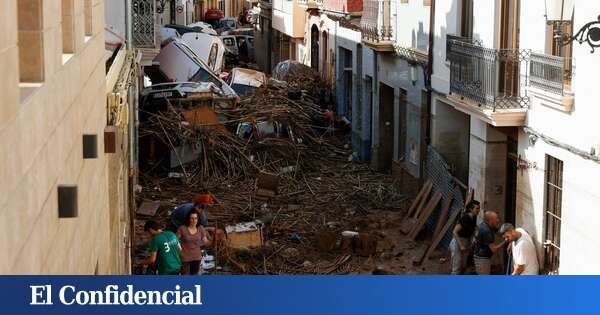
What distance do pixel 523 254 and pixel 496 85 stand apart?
299cm

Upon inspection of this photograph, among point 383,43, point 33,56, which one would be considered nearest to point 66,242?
point 33,56

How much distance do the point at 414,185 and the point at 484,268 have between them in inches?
291

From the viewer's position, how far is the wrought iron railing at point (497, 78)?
1689 centimetres

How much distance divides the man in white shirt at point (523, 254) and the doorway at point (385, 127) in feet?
39.4

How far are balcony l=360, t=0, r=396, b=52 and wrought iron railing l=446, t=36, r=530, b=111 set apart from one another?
26.1 ft

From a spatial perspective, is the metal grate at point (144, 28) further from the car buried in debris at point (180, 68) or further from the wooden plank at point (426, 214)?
the wooden plank at point (426, 214)

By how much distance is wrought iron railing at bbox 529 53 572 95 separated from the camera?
Answer: 1491cm

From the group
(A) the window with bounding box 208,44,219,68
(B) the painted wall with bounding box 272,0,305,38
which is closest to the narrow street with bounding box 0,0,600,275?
(B) the painted wall with bounding box 272,0,305,38

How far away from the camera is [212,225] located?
71.7 feet

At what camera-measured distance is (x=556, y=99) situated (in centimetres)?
1500

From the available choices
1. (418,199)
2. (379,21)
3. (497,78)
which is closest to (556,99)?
(497,78)

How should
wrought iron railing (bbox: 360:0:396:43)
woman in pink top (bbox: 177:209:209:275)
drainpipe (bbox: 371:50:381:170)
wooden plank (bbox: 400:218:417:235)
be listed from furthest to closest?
1. drainpipe (bbox: 371:50:381:170)
2. wrought iron railing (bbox: 360:0:396:43)
3. wooden plank (bbox: 400:218:417:235)
4. woman in pink top (bbox: 177:209:209:275)

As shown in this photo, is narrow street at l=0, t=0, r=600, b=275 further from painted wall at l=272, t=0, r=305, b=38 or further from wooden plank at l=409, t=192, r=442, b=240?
painted wall at l=272, t=0, r=305, b=38

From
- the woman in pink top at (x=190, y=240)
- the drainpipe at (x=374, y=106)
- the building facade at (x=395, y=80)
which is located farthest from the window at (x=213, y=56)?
the woman in pink top at (x=190, y=240)
